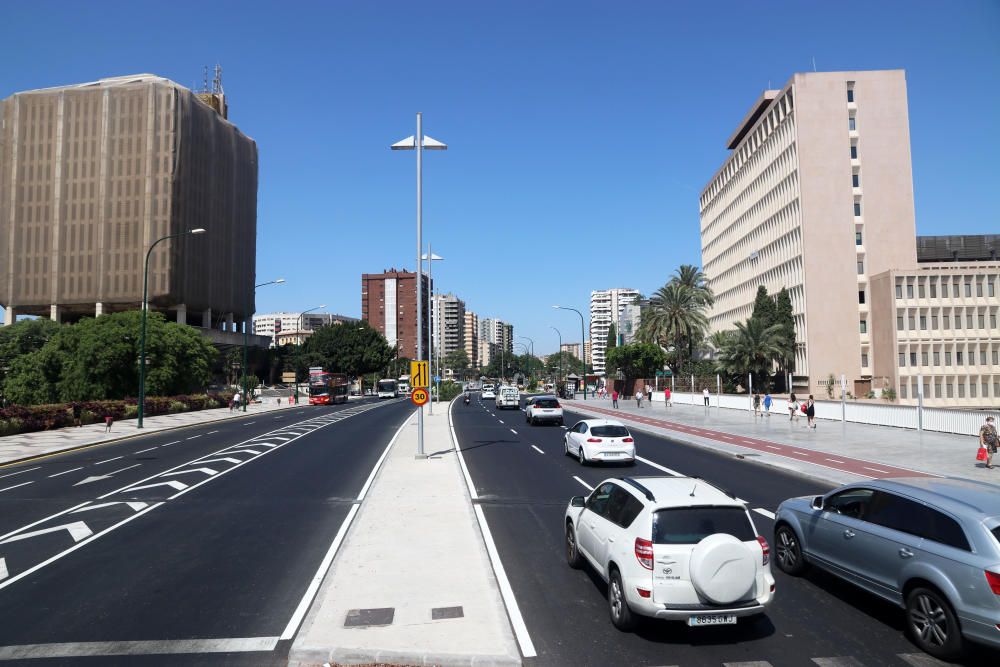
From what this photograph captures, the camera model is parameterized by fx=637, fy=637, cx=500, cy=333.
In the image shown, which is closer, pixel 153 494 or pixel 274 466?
pixel 153 494

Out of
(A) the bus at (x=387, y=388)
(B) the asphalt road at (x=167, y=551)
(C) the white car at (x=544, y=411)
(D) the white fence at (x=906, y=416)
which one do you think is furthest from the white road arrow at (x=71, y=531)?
(A) the bus at (x=387, y=388)

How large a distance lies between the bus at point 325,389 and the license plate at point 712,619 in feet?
221

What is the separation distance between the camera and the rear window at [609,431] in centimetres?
1923

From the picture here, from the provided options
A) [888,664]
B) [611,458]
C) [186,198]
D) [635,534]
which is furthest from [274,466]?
[186,198]

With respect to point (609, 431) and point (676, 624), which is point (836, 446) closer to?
point (609, 431)

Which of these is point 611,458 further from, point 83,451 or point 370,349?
point 370,349

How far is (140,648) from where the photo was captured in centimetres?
633

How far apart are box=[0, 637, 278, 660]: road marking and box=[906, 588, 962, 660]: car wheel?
252 inches

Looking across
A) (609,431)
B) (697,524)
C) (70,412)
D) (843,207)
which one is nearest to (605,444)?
(609,431)

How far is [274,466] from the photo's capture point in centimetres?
1941

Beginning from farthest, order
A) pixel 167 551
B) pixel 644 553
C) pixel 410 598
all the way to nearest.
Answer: pixel 167 551 → pixel 410 598 → pixel 644 553

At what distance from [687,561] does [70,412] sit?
125 feet

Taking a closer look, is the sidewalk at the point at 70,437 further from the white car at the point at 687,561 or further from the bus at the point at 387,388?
the bus at the point at 387,388

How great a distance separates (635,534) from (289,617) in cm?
393
